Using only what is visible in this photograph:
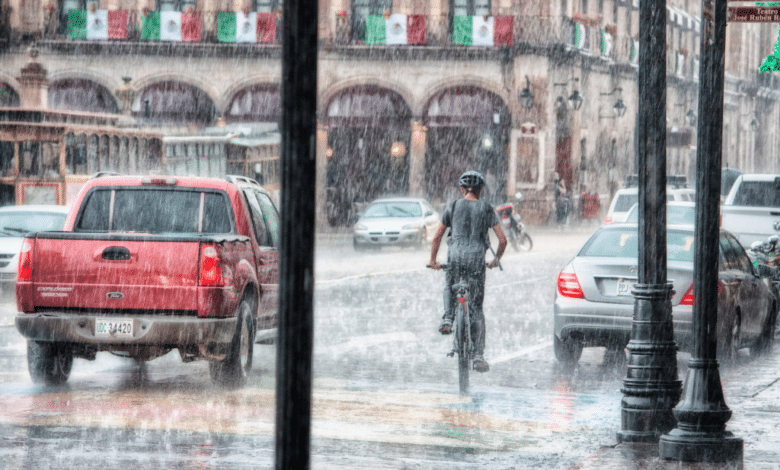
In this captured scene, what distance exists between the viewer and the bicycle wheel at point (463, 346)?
33.2 feet

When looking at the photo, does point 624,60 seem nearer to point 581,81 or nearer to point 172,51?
point 581,81

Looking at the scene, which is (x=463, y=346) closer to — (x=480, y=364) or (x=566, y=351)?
(x=480, y=364)

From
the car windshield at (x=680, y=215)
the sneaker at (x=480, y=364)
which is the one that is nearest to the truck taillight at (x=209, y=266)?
the sneaker at (x=480, y=364)

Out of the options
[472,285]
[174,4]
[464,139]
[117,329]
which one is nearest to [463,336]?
[472,285]

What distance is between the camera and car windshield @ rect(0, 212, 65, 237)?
18.5 m

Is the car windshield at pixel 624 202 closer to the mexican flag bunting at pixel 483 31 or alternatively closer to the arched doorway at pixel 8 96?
the mexican flag bunting at pixel 483 31

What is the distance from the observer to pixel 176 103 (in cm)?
4303

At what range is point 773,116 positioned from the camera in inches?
3305

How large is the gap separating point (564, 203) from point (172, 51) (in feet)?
48.1

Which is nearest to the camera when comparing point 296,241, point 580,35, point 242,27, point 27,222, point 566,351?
point 296,241

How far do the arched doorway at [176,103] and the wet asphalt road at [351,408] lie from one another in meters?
28.5

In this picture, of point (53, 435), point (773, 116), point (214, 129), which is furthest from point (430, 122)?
point (773, 116)

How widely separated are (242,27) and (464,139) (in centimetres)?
883

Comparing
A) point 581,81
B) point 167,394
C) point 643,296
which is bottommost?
point 167,394
